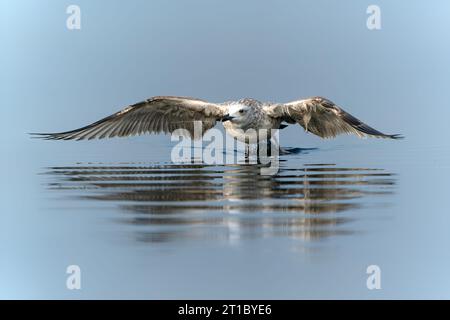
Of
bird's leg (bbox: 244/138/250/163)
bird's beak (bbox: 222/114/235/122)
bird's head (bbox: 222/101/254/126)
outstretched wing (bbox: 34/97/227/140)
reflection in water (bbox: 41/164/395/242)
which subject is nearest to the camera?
reflection in water (bbox: 41/164/395/242)

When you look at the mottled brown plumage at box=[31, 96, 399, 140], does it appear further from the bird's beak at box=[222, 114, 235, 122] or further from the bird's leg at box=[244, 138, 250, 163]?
the bird's leg at box=[244, 138, 250, 163]

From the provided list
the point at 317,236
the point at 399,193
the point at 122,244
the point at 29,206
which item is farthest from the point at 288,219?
the point at 29,206

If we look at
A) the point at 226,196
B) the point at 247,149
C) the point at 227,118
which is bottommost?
the point at 226,196

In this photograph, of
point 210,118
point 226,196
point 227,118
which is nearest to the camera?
point 226,196

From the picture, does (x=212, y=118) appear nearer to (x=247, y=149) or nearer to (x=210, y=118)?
(x=210, y=118)

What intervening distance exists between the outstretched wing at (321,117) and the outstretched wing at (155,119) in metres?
1.21

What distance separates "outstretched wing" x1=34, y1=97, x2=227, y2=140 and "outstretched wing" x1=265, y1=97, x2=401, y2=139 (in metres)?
1.21

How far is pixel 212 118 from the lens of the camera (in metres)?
15.3

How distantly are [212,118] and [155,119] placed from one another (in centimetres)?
110

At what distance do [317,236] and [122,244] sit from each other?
6.34 ft

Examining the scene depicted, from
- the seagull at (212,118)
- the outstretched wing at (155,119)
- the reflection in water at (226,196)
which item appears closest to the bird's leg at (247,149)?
the seagull at (212,118)

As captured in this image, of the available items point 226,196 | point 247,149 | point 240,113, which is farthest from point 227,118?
point 226,196

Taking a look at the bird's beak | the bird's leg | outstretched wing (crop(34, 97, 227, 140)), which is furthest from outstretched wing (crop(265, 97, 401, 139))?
outstretched wing (crop(34, 97, 227, 140))

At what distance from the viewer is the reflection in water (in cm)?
827
